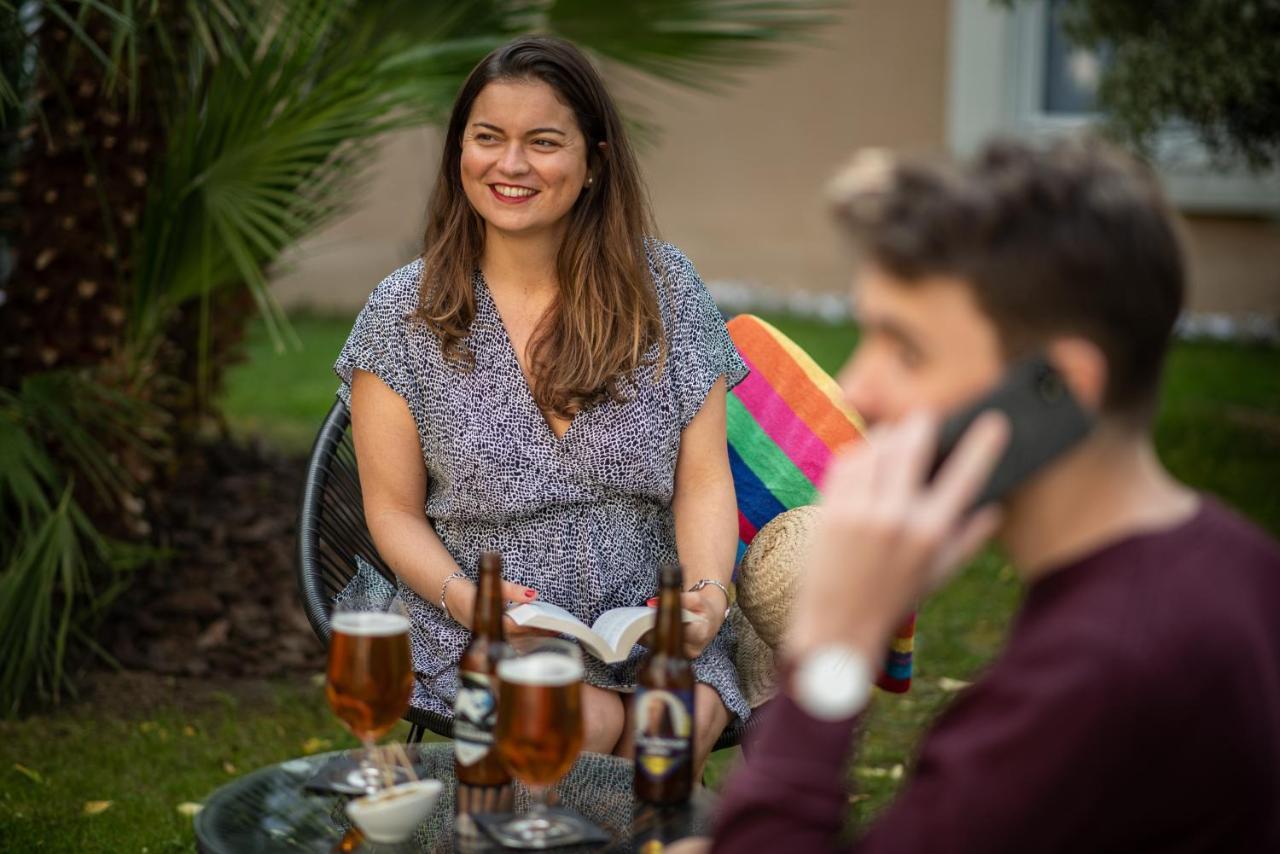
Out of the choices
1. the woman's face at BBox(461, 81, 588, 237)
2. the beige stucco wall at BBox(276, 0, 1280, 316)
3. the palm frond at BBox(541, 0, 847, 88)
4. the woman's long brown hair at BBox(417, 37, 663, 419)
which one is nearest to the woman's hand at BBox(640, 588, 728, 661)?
the woman's long brown hair at BBox(417, 37, 663, 419)

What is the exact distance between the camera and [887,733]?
14.4 ft

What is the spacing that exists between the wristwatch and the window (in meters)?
9.12

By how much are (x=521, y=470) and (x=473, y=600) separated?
30 cm

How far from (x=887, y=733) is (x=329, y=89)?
2262 mm

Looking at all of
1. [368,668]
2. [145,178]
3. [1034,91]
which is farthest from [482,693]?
[1034,91]

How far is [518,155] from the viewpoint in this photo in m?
2.89

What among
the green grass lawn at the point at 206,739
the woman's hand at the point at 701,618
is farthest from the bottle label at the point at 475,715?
the green grass lawn at the point at 206,739

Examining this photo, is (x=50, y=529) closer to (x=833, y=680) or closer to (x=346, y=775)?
(x=346, y=775)

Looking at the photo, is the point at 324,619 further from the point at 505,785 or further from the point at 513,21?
the point at 513,21

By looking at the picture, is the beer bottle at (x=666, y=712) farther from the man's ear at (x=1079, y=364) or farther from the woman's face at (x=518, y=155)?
the woman's face at (x=518, y=155)

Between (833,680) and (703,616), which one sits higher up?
(833,680)

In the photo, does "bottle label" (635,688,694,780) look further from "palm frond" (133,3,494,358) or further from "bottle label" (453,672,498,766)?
"palm frond" (133,3,494,358)

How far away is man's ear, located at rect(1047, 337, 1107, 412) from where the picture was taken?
1398 millimetres

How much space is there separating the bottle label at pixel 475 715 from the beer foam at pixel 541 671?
0.43ft
